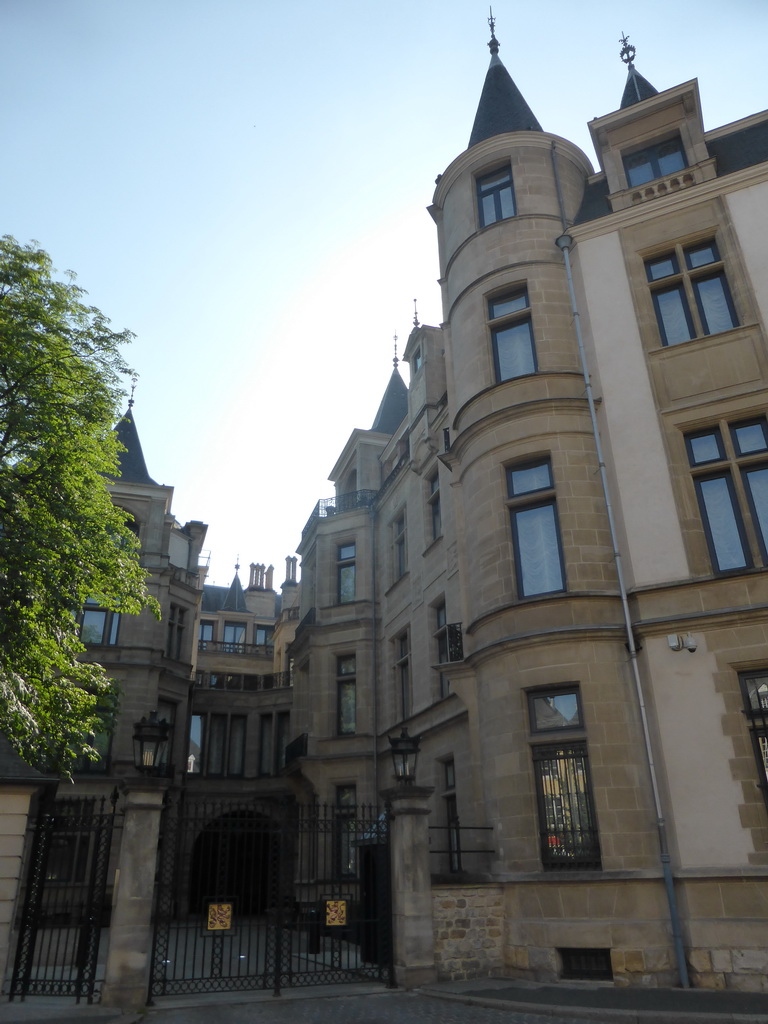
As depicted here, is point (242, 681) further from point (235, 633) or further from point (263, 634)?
point (263, 634)

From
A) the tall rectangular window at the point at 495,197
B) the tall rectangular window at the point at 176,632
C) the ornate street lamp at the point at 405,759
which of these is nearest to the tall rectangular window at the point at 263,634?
the tall rectangular window at the point at 176,632

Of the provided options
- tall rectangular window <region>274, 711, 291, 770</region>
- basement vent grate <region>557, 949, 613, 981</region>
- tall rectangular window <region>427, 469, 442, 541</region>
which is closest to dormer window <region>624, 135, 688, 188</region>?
tall rectangular window <region>427, 469, 442, 541</region>

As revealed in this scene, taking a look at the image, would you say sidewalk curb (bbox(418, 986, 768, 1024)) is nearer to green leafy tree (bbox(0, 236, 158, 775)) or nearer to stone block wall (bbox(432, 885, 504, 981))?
stone block wall (bbox(432, 885, 504, 981))

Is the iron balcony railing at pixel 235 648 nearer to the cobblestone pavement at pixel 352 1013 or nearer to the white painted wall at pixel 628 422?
the white painted wall at pixel 628 422

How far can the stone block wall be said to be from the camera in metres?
12.2

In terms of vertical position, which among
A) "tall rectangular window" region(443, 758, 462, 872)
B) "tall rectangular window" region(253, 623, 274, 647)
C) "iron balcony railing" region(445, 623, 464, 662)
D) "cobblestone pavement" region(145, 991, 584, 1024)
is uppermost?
"tall rectangular window" region(253, 623, 274, 647)

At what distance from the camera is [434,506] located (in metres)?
22.3

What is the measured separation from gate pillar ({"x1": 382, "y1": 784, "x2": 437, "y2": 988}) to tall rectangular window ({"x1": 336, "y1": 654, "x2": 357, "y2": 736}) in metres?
13.1

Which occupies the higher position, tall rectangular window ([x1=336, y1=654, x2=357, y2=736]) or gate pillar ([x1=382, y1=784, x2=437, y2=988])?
tall rectangular window ([x1=336, y1=654, x2=357, y2=736])

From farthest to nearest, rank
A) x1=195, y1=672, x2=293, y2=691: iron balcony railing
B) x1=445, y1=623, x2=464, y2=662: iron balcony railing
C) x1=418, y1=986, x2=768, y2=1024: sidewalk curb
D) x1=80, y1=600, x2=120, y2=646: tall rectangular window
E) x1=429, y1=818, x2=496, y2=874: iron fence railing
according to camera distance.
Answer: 1. x1=195, y1=672, x2=293, y2=691: iron balcony railing
2. x1=80, y1=600, x2=120, y2=646: tall rectangular window
3. x1=445, y1=623, x2=464, y2=662: iron balcony railing
4. x1=429, y1=818, x2=496, y2=874: iron fence railing
5. x1=418, y1=986, x2=768, y2=1024: sidewalk curb

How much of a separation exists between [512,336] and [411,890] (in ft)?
35.5

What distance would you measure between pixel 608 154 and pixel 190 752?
2804 cm

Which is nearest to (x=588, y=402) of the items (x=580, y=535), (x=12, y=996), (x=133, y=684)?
(x=580, y=535)

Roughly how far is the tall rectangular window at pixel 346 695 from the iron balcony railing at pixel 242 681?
9202 millimetres
